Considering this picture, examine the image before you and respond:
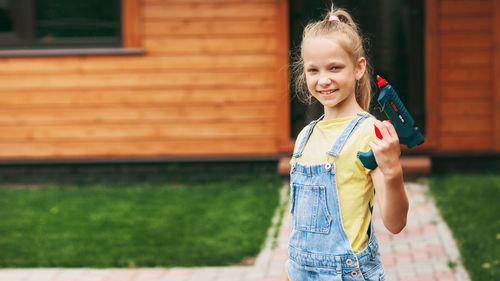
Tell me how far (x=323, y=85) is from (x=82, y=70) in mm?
7055

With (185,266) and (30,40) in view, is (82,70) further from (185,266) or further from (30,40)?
(185,266)

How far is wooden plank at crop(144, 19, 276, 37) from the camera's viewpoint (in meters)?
8.67

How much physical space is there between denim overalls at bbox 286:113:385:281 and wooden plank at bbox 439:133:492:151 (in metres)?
6.61

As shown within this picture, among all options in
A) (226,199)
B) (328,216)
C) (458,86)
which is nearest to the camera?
(328,216)

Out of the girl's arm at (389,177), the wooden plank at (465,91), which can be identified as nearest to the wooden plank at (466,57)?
the wooden plank at (465,91)

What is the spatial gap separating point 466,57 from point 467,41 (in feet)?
0.64

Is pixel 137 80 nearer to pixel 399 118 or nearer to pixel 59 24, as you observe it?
pixel 59 24

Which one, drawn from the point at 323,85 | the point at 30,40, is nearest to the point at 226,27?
the point at 30,40

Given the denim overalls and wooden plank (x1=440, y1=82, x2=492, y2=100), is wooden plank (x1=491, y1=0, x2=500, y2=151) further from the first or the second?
the denim overalls

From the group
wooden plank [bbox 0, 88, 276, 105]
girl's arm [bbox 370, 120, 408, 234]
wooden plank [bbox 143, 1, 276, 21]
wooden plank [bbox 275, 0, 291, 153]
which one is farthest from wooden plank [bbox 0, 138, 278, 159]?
girl's arm [bbox 370, 120, 408, 234]

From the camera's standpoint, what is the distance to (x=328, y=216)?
2260 millimetres

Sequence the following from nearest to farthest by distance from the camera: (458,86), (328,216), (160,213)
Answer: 1. (328,216)
2. (160,213)
3. (458,86)

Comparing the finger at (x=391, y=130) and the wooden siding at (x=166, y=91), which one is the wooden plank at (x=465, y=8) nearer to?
the wooden siding at (x=166, y=91)

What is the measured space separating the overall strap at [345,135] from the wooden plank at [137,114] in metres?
6.48
